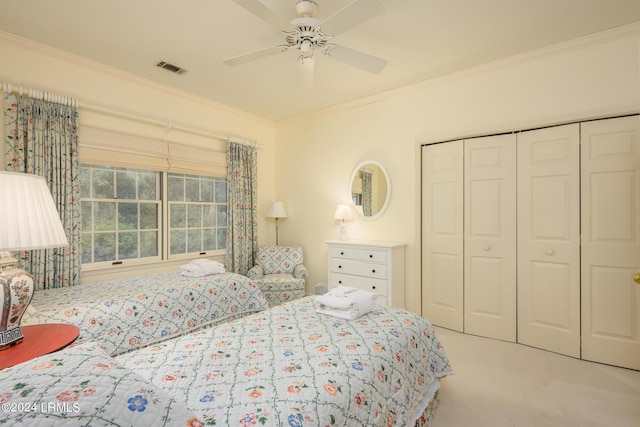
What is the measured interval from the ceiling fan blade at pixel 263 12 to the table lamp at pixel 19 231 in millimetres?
1323

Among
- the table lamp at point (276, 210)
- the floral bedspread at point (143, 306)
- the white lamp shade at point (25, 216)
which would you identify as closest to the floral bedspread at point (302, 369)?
the white lamp shade at point (25, 216)

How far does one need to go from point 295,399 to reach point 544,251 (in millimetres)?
2732

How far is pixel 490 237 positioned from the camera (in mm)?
3139

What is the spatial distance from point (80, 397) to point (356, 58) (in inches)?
92.6

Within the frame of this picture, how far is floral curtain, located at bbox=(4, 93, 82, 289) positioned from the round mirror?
2.90m

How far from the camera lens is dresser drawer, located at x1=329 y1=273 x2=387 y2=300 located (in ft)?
11.1

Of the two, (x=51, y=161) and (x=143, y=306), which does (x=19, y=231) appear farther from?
(x=51, y=161)

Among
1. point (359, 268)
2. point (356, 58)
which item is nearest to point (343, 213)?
point (359, 268)

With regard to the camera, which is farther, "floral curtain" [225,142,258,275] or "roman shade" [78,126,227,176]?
"floral curtain" [225,142,258,275]

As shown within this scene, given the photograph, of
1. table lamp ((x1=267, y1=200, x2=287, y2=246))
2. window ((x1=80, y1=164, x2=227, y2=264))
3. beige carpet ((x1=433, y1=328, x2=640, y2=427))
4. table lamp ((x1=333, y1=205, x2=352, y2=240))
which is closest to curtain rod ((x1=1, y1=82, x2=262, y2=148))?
window ((x1=80, y1=164, x2=227, y2=264))

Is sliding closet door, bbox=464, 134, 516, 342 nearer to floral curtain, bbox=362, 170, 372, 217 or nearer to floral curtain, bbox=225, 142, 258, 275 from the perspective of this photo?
floral curtain, bbox=362, 170, 372, 217

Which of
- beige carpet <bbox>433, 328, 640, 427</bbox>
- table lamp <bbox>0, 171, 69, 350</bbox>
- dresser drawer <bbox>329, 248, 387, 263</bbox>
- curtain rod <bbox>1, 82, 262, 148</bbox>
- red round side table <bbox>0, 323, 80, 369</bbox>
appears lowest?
beige carpet <bbox>433, 328, 640, 427</bbox>

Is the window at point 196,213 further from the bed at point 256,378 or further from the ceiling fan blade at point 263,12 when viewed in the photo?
the ceiling fan blade at point 263,12

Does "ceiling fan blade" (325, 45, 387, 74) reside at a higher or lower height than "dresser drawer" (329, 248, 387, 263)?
higher
